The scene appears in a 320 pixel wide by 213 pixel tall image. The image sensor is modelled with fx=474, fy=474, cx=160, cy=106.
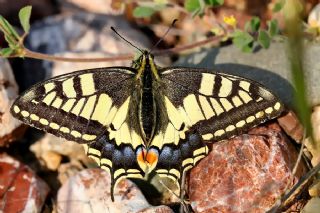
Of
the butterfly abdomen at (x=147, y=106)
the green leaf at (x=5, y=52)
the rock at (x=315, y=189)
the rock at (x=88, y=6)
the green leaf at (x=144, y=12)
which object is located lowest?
the rock at (x=315, y=189)

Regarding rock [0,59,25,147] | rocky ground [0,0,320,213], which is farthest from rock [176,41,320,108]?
rock [0,59,25,147]

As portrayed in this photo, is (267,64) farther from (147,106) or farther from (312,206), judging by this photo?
(312,206)

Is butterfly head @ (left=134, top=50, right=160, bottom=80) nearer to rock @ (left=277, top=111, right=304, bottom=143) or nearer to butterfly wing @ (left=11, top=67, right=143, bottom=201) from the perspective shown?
butterfly wing @ (left=11, top=67, right=143, bottom=201)

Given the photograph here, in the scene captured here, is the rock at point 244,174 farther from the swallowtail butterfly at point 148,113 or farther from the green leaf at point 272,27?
the green leaf at point 272,27

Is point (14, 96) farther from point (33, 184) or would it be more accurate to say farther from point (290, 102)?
point (290, 102)

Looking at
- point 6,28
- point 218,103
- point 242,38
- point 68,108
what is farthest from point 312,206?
point 6,28

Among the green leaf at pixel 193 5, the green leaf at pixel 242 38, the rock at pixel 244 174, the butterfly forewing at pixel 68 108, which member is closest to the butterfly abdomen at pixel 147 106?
the butterfly forewing at pixel 68 108
